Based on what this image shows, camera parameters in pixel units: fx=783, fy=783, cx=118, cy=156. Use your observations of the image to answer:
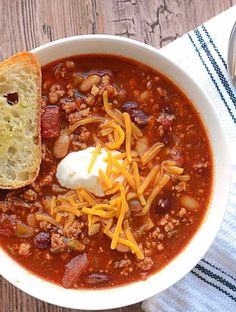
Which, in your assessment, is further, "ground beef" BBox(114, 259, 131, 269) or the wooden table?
the wooden table

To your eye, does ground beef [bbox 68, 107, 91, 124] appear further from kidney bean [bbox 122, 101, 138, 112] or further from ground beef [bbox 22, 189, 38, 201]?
ground beef [bbox 22, 189, 38, 201]

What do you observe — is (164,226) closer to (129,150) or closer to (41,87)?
(129,150)

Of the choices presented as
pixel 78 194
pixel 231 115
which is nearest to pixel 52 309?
pixel 78 194

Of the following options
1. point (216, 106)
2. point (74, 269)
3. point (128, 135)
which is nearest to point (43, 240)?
Result: point (74, 269)

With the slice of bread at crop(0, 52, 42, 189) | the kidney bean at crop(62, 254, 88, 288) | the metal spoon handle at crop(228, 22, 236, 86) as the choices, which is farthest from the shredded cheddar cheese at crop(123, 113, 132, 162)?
the metal spoon handle at crop(228, 22, 236, 86)

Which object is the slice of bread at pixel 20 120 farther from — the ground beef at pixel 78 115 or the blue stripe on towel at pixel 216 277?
the blue stripe on towel at pixel 216 277

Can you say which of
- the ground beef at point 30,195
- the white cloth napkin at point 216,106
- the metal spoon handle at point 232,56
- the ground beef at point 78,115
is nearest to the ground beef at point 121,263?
the white cloth napkin at point 216,106
